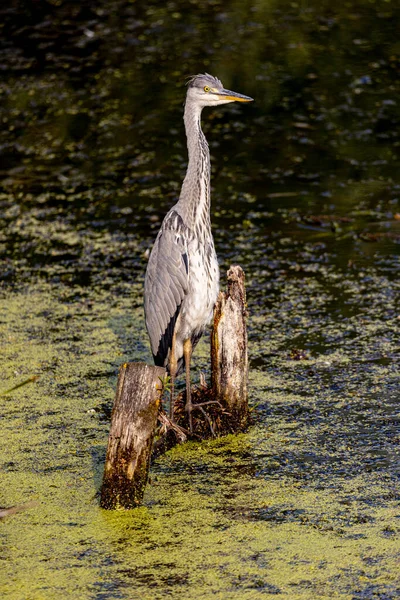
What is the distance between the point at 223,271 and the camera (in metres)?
7.48

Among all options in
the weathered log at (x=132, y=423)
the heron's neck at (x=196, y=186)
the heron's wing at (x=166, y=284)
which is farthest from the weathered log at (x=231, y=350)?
the weathered log at (x=132, y=423)

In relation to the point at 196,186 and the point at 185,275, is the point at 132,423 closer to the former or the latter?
the point at 185,275

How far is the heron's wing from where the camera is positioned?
502cm

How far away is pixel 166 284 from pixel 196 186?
0.54m

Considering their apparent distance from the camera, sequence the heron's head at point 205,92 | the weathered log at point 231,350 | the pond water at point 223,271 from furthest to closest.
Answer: the heron's head at point 205,92 < the weathered log at point 231,350 < the pond water at point 223,271

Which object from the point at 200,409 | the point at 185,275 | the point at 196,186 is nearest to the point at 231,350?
the point at 200,409

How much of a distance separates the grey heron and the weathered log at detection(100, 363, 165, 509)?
29.2 inches

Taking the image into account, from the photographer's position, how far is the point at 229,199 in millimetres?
8844

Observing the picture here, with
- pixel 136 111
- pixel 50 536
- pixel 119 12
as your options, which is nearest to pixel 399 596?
pixel 50 536

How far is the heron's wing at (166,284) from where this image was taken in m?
5.02

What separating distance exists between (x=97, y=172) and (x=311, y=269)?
3.04 metres

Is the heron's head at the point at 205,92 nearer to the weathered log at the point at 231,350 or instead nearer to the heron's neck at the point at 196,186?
the heron's neck at the point at 196,186

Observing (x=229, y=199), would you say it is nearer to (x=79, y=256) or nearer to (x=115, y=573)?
(x=79, y=256)

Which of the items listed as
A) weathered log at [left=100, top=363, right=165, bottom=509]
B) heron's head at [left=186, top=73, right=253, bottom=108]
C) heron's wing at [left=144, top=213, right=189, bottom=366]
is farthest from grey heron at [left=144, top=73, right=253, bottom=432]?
weathered log at [left=100, top=363, right=165, bottom=509]
